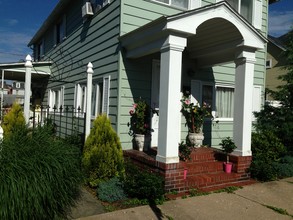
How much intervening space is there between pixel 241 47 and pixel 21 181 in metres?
5.26

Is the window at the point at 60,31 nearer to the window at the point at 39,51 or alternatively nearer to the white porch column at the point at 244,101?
the window at the point at 39,51

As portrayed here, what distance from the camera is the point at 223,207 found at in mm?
4699

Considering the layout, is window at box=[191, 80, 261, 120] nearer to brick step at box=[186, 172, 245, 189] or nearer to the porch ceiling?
the porch ceiling

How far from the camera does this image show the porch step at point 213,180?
5502 mm

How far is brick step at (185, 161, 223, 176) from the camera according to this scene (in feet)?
19.4

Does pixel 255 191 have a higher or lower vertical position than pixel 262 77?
lower

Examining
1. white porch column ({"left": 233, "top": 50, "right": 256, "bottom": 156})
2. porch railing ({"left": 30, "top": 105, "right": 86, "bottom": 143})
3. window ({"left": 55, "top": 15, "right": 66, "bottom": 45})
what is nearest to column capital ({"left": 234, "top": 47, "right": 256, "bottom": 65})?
white porch column ({"left": 233, "top": 50, "right": 256, "bottom": 156})

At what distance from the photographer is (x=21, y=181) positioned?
3.43 meters

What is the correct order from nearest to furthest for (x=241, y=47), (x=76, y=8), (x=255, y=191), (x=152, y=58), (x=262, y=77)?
(x=255, y=191), (x=241, y=47), (x=152, y=58), (x=262, y=77), (x=76, y=8)

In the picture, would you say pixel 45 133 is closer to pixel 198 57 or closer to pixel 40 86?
pixel 198 57

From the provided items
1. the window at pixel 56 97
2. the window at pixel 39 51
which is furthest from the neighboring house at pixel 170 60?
the window at pixel 39 51

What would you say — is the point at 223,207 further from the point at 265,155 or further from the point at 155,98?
the point at 155,98

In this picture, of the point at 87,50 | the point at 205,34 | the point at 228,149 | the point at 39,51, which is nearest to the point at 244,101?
the point at 228,149

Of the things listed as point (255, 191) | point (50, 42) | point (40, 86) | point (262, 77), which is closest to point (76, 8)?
point (50, 42)
